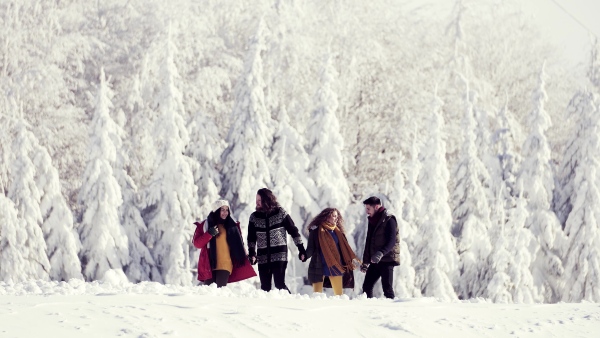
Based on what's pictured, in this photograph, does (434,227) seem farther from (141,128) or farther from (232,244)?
(232,244)

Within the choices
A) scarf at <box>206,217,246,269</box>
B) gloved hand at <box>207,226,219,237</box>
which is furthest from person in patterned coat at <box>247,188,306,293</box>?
gloved hand at <box>207,226,219,237</box>

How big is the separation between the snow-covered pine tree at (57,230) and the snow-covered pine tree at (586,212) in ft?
50.7

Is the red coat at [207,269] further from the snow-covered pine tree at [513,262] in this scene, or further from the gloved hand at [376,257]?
the snow-covered pine tree at [513,262]

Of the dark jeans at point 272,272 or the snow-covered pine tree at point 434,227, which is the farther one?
the snow-covered pine tree at point 434,227

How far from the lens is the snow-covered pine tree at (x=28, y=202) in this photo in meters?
28.0

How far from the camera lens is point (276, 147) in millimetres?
31953

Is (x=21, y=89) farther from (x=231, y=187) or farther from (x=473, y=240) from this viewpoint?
(x=473, y=240)

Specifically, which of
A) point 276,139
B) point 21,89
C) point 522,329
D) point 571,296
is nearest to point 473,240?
point 571,296

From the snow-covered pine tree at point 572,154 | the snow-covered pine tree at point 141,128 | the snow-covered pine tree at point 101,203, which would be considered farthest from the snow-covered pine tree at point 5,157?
the snow-covered pine tree at point 572,154

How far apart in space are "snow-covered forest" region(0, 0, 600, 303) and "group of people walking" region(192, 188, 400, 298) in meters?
16.7

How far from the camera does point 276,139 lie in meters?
32.3

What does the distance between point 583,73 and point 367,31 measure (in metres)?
7.89

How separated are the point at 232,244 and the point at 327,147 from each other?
19.1 m

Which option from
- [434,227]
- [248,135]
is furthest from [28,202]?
[434,227]
